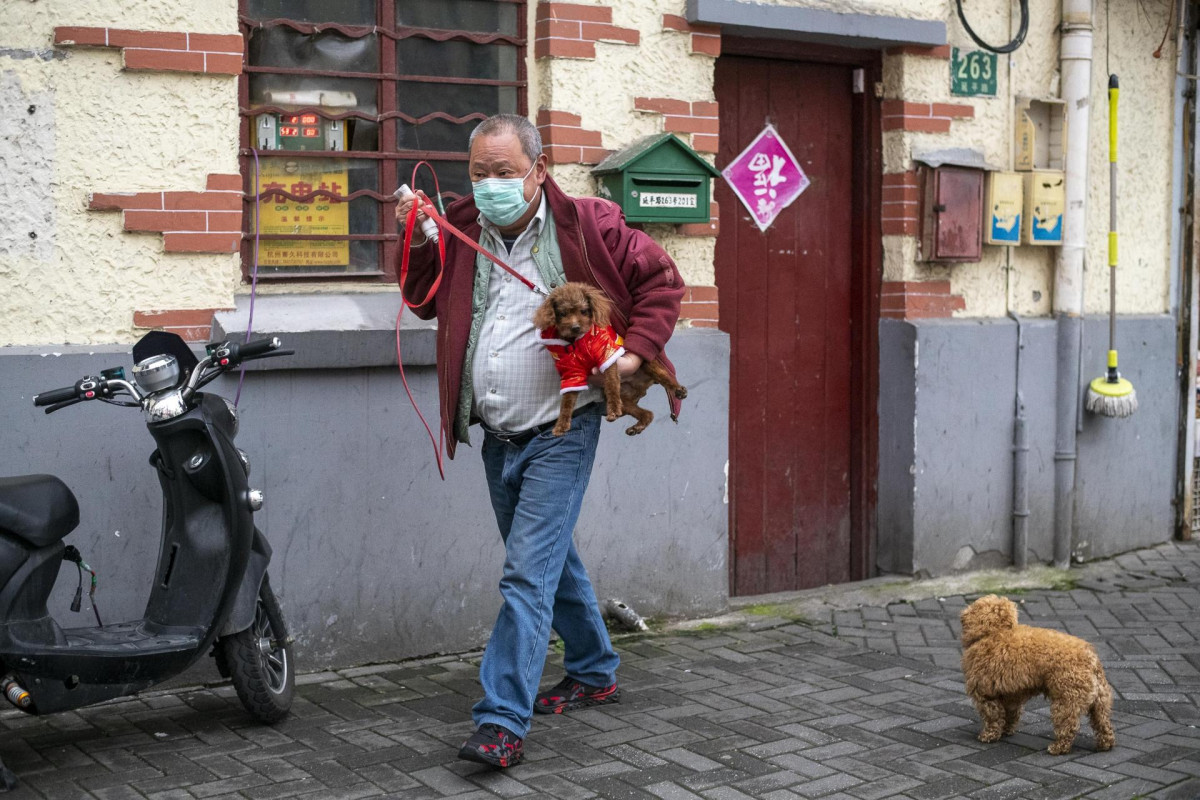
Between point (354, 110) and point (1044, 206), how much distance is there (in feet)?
Answer: 12.2

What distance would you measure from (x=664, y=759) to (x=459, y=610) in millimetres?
1535

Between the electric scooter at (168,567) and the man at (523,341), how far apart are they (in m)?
0.66

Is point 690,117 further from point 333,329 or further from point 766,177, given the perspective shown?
point 333,329

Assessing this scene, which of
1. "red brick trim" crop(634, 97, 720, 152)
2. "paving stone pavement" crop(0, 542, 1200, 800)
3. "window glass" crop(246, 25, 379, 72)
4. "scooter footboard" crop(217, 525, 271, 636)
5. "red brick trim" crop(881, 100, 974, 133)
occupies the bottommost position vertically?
"paving stone pavement" crop(0, 542, 1200, 800)

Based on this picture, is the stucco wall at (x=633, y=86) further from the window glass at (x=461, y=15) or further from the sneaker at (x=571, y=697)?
the sneaker at (x=571, y=697)

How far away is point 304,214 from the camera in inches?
227

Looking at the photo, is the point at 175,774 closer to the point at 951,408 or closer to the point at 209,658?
the point at 209,658

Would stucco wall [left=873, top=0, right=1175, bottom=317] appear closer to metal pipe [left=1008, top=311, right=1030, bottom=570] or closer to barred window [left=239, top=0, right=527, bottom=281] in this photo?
metal pipe [left=1008, top=311, right=1030, bottom=570]

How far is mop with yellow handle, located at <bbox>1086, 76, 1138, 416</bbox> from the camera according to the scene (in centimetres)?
761

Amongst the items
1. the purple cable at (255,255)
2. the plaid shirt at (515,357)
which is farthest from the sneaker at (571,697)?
the purple cable at (255,255)

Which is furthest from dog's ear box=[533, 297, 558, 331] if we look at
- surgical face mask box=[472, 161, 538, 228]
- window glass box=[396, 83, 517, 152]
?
window glass box=[396, 83, 517, 152]

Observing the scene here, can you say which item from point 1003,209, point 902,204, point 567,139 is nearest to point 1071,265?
point 1003,209

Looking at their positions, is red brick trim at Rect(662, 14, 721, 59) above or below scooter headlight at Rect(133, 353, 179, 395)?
above

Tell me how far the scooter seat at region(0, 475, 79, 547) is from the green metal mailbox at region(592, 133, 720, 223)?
261 centimetres
